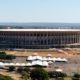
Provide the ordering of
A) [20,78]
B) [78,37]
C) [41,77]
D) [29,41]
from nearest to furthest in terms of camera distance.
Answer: [41,77]
[20,78]
[29,41]
[78,37]

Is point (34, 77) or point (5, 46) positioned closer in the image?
point (34, 77)

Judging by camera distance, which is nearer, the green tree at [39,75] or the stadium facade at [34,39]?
the green tree at [39,75]

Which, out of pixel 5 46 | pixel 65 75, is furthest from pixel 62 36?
pixel 65 75

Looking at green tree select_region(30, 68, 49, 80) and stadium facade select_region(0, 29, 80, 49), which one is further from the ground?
green tree select_region(30, 68, 49, 80)

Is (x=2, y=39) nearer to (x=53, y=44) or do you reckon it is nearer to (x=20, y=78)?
(x=53, y=44)

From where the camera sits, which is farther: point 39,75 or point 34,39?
point 34,39

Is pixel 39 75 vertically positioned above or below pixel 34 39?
above

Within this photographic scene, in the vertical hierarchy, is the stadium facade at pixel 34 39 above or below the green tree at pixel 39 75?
below

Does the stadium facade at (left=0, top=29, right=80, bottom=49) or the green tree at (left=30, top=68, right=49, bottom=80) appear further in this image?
the stadium facade at (left=0, top=29, right=80, bottom=49)
